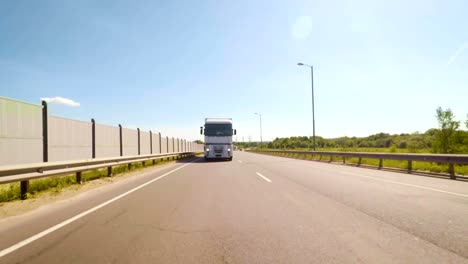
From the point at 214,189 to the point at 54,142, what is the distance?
23.7 feet

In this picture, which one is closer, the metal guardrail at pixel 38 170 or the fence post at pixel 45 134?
the metal guardrail at pixel 38 170

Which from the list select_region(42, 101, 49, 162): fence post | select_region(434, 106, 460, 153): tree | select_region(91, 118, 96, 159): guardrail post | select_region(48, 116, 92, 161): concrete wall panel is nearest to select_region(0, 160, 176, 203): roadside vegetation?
select_region(42, 101, 49, 162): fence post

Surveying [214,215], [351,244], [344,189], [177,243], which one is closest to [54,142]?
[214,215]

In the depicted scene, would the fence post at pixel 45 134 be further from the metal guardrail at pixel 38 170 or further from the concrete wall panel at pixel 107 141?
the concrete wall panel at pixel 107 141

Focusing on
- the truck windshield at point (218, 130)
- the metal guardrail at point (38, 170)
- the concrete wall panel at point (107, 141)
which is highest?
the truck windshield at point (218, 130)

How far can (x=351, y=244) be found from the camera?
3.84 metres

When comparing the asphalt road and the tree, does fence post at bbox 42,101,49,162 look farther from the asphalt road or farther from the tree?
the tree

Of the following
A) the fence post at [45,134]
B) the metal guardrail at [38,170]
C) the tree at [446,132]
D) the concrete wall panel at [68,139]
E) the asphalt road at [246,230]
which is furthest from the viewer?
the tree at [446,132]

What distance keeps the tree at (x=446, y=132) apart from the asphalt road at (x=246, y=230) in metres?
31.5

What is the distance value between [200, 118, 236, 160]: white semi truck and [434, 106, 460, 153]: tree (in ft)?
80.3

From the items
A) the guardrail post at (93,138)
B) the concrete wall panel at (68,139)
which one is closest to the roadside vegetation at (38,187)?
the concrete wall panel at (68,139)

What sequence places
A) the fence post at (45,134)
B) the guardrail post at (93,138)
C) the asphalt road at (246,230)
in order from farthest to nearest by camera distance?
the guardrail post at (93,138), the fence post at (45,134), the asphalt road at (246,230)

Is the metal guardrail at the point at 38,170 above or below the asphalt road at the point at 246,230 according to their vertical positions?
above

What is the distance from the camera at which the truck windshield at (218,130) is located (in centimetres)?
2628
